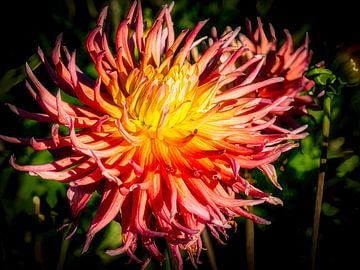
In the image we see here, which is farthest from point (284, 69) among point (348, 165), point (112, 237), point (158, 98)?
point (112, 237)

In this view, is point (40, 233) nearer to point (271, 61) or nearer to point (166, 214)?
point (166, 214)

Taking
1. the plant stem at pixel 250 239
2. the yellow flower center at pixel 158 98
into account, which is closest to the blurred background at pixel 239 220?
the plant stem at pixel 250 239

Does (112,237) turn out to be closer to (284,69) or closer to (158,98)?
(158,98)

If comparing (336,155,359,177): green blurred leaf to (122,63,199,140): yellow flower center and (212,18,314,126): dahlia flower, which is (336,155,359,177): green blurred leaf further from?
(122,63,199,140): yellow flower center

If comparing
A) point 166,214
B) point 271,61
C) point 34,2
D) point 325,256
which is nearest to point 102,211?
point 166,214

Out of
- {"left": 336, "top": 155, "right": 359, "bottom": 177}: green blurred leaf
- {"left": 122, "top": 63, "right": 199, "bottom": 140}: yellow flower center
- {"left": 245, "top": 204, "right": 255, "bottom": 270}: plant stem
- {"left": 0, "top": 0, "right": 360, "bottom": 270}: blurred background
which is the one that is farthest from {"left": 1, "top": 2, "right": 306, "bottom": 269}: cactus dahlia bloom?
{"left": 336, "top": 155, "right": 359, "bottom": 177}: green blurred leaf

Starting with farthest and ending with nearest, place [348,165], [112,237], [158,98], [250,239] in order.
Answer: [348,165] < [112,237] < [250,239] < [158,98]

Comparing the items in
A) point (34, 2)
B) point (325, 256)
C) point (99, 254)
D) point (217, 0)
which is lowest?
point (99, 254)
